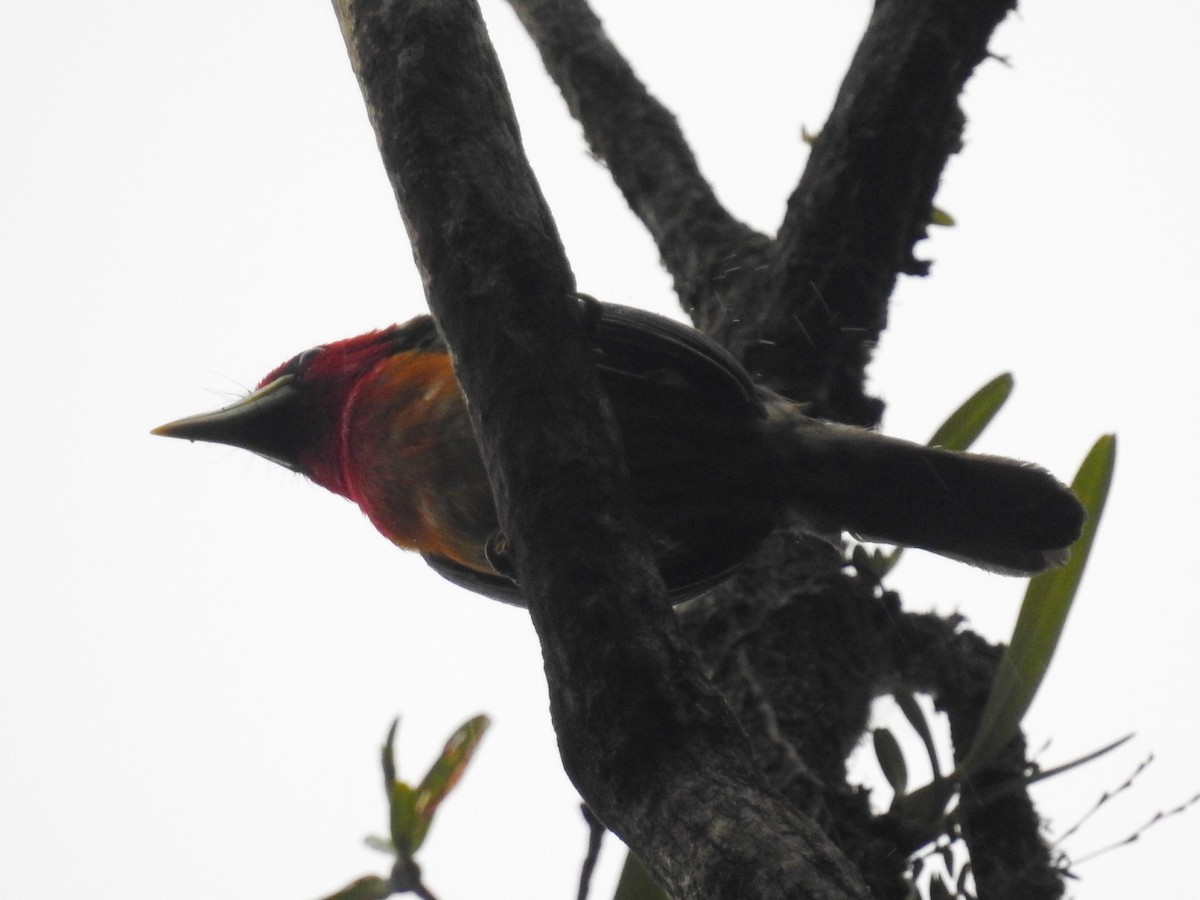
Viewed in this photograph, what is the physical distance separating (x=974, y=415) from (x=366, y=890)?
1932mm

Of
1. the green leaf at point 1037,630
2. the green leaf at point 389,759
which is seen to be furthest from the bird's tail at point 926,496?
the green leaf at point 389,759

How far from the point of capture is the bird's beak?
326cm

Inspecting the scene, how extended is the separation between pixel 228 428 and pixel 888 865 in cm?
199

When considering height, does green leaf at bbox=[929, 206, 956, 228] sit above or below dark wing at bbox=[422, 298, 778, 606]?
above

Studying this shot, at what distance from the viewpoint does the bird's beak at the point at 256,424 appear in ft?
10.7

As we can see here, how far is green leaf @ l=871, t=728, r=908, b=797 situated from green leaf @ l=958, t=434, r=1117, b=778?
0.12 metres

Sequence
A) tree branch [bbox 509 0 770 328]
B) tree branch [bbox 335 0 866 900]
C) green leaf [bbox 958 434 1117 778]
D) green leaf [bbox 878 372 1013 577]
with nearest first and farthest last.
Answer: tree branch [bbox 335 0 866 900], green leaf [bbox 958 434 1117 778], green leaf [bbox 878 372 1013 577], tree branch [bbox 509 0 770 328]

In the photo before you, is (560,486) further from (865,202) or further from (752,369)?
(865,202)

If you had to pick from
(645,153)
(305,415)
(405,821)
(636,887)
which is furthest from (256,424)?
(636,887)

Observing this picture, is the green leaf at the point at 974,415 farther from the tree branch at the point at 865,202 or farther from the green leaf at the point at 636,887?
the green leaf at the point at 636,887

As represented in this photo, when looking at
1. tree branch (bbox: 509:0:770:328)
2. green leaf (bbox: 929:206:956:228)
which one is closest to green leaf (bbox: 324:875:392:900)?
tree branch (bbox: 509:0:770:328)

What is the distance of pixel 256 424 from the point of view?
3.27m

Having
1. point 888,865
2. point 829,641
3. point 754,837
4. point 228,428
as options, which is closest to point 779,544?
point 829,641

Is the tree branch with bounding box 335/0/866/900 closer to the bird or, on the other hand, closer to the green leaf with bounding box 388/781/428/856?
the bird
